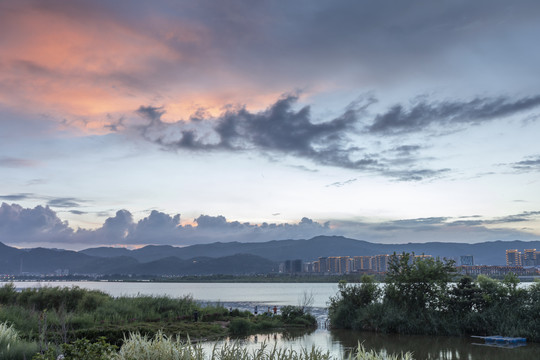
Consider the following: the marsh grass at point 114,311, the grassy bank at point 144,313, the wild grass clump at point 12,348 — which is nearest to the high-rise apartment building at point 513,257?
the grassy bank at point 144,313

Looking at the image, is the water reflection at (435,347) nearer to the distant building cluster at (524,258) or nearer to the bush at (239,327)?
the bush at (239,327)

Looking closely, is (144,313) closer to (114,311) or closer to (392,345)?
(114,311)

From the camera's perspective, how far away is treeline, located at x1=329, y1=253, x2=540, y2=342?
21.6 metres

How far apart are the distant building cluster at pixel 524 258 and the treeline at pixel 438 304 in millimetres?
155434

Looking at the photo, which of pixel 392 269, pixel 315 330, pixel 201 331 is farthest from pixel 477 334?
pixel 201 331

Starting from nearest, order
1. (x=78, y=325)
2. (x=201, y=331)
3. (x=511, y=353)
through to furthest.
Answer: (x=511, y=353)
(x=78, y=325)
(x=201, y=331)

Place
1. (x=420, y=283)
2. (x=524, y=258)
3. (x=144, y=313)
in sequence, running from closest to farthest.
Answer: (x=420, y=283), (x=144, y=313), (x=524, y=258)

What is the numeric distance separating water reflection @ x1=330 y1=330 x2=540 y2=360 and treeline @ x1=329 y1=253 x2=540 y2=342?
1029 mm

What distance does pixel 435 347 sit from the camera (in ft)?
63.5

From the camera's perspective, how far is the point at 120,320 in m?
22.9

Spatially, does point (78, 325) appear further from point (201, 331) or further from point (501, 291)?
point (501, 291)

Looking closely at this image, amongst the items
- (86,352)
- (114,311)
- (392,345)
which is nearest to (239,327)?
(114,311)

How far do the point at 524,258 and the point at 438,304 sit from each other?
543ft

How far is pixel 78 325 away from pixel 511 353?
62.0 ft
